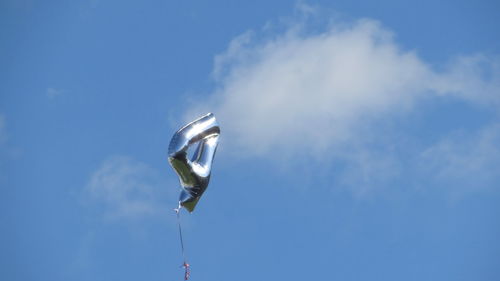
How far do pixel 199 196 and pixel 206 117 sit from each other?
3.65 metres

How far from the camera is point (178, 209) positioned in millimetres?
33938

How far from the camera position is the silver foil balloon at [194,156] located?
3282 cm

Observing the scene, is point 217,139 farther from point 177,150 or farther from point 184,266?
point 184,266

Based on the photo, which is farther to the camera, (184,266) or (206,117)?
(206,117)

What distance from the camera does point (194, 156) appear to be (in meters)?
35.2

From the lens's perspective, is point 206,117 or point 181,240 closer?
point 181,240

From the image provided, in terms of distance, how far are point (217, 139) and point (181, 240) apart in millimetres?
5807

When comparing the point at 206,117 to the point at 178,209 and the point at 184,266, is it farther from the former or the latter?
the point at 184,266

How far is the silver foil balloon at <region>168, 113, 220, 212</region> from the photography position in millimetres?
32816

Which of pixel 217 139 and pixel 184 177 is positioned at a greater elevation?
pixel 217 139

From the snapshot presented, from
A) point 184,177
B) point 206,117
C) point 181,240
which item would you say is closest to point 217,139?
point 206,117

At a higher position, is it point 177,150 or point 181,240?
point 177,150

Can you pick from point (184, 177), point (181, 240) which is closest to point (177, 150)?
point (184, 177)

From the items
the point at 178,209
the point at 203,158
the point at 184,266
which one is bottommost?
the point at 184,266
